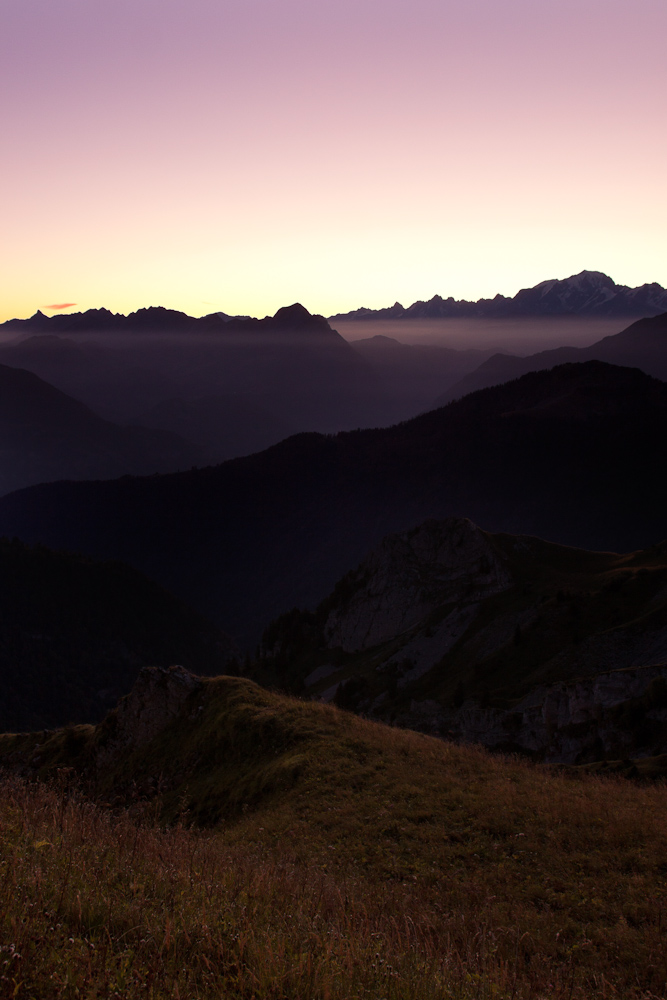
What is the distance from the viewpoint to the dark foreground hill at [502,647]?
81.7 feet

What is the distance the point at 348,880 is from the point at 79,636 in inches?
4377

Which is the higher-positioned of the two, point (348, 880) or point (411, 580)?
point (348, 880)

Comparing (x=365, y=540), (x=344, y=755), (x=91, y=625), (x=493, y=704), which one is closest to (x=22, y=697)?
(x=91, y=625)

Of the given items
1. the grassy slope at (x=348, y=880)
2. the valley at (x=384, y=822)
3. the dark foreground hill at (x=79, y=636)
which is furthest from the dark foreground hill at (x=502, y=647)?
the dark foreground hill at (x=79, y=636)

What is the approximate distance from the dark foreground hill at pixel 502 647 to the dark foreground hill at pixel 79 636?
3291 cm

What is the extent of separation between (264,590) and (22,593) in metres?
84.9

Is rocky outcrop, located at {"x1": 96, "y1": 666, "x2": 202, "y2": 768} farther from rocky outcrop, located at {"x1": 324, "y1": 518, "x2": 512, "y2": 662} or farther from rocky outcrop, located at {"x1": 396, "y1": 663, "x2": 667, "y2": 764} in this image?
rocky outcrop, located at {"x1": 324, "y1": 518, "x2": 512, "y2": 662}

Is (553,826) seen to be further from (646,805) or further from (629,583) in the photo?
(629,583)

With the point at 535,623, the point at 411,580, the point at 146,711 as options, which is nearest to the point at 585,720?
the point at 535,623

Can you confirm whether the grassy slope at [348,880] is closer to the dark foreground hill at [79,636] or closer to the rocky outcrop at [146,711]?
the rocky outcrop at [146,711]

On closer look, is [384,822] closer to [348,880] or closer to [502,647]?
[348,880]

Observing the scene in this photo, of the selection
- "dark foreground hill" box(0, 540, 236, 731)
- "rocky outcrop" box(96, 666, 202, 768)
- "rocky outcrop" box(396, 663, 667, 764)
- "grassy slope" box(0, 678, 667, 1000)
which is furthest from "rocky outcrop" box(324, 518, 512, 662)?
"grassy slope" box(0, 678, 667, 1000)

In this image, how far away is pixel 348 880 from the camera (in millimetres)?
7465

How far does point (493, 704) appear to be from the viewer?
3102 cm
